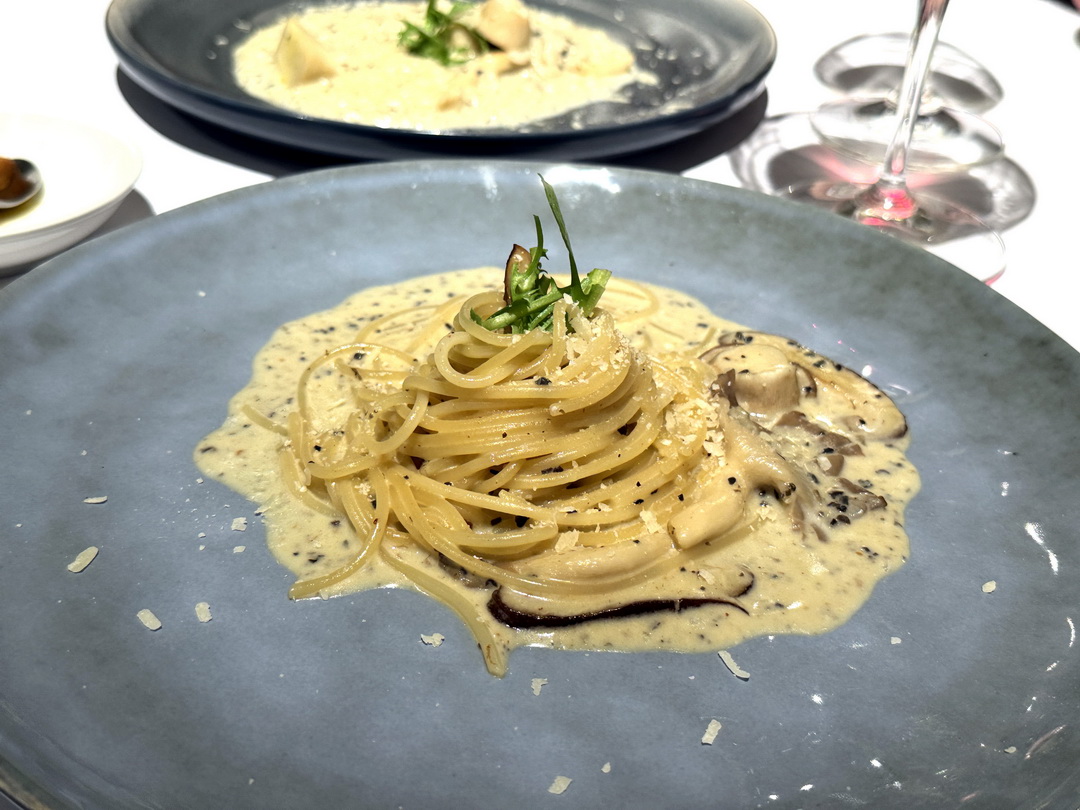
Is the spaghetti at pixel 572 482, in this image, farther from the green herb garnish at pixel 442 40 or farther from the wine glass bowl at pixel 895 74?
the wine glass bowl at pixel 895 74

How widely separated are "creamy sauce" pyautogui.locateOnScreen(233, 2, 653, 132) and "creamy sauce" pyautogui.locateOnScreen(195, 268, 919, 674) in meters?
1.69

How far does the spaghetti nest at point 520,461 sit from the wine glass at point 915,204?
5.51 feet

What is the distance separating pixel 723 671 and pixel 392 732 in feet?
2.72

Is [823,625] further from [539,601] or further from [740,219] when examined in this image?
[740,219]

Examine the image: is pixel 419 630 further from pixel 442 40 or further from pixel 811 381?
pixel 442 40

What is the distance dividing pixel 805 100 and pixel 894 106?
0.50 m

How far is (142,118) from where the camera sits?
15.8 ft

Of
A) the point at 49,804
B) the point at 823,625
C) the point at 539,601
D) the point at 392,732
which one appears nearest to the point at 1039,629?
the point at 823,625

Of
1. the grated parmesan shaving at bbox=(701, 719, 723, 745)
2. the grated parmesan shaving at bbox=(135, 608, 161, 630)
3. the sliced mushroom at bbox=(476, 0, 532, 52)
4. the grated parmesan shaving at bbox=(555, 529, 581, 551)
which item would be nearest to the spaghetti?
the grated parmesan shaving at bbox=(555, 529, 581, 551)

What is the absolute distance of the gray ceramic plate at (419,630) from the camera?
2.03m

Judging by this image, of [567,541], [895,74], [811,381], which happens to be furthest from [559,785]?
[895,74]

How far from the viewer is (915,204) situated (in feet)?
14.4

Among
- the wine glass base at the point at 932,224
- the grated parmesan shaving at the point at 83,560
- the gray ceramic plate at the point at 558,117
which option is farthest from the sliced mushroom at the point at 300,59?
the grated parmesan shaving at the point at 83,560

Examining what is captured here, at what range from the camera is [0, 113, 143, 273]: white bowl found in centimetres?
335
